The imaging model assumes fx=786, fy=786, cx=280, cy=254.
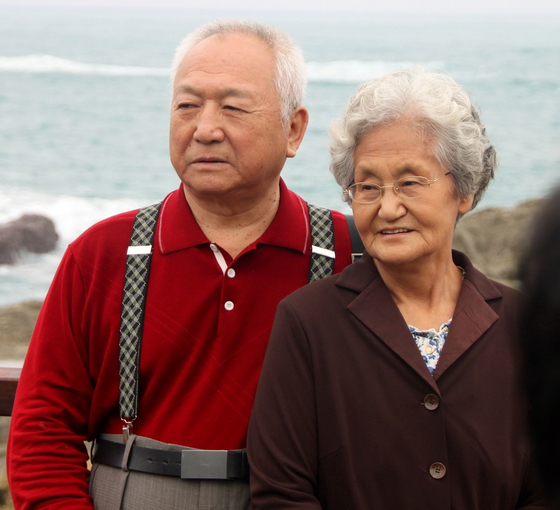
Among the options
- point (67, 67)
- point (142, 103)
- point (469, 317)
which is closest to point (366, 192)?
point (469, 317)

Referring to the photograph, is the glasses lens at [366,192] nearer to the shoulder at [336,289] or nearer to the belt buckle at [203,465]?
the shoulder at [336,289]

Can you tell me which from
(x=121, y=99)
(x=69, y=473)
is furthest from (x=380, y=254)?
(x=121, y=99)

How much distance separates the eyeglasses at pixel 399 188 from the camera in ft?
6.43

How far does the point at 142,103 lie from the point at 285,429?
32.6 m

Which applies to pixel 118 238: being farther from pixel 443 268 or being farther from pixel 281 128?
pixel 443 268

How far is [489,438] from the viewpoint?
1868 millimetres

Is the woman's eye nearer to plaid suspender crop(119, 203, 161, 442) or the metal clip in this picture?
plaid suspender crop(119, 203, 161, 442)

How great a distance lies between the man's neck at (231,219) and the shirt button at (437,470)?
0.76 metres

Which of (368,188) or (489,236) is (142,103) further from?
(368,188)

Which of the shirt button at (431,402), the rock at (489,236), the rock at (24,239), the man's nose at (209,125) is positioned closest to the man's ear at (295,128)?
the man's nose at (209,125)

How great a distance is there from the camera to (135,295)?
2.09 metres

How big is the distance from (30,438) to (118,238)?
0.57m

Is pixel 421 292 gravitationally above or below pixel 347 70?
below

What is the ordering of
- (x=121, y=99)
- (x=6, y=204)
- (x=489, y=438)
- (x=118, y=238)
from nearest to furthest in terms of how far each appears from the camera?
1. (x=489, y=438)
2. (x=118, y=238)
3. (x=6, y=204)
4. (x=121, y=99)
